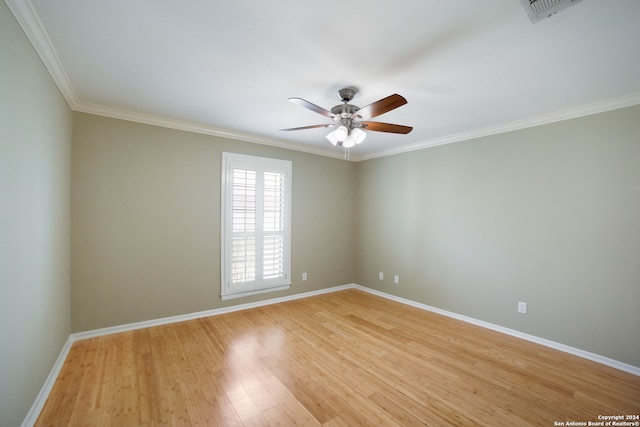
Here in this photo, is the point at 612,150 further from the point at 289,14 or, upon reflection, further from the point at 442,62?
the point at 289,14

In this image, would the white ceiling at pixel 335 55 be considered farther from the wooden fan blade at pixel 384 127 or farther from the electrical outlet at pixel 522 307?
the electrical outlet at pixel 522 307

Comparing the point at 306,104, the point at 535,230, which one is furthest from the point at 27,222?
the point at 535,230

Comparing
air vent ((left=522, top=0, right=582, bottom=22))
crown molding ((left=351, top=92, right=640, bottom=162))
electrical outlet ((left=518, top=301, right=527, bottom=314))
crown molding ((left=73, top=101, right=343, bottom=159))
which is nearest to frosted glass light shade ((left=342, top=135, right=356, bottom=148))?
air vent ((left=522, top=0, right=582, bottom=22))

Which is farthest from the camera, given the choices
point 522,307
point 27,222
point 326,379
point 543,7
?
point 522,307

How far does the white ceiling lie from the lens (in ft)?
4.93

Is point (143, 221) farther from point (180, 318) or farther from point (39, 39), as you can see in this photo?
point (39, 39)

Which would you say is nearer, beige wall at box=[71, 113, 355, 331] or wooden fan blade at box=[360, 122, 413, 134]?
wooden fan blade at box=[360, 122, 413, 134]

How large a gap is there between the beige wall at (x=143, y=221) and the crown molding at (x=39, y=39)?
28.6 inches

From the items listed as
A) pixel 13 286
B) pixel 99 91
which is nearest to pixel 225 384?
pixel 13 286

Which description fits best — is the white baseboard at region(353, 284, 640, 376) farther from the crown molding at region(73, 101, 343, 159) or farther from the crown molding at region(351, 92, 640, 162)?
the crown molding at region(73, 101, 343, 159)

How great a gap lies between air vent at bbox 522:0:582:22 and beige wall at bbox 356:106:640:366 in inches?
78.8

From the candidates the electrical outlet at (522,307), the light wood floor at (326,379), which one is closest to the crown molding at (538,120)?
the electrical outlet at (522,307)

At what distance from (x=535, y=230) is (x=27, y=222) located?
4.54 metres

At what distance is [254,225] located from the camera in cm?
393
